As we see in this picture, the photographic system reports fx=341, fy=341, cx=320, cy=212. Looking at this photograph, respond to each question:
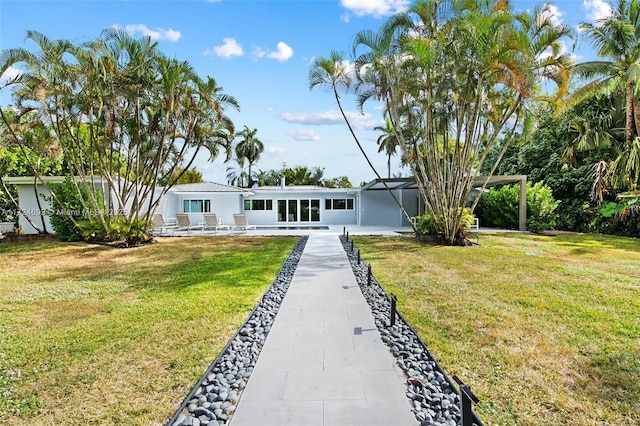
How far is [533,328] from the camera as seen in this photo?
15.2 feet

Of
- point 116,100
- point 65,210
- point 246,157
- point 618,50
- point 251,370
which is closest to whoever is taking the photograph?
point 251,370

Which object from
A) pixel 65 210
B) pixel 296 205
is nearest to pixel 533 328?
pixel 65 210

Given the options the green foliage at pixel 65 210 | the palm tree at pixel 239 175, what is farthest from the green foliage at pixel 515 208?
the palm tree at pixel 239 175

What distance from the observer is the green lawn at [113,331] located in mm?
2939

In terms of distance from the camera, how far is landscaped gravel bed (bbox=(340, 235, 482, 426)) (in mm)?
2711

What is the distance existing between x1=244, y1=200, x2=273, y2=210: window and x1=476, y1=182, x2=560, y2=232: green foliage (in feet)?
45.5

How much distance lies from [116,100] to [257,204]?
502 inches

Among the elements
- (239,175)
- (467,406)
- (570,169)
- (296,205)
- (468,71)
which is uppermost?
(468,71)

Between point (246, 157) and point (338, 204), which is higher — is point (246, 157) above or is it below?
above

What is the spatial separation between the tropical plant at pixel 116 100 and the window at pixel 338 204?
10.8 m

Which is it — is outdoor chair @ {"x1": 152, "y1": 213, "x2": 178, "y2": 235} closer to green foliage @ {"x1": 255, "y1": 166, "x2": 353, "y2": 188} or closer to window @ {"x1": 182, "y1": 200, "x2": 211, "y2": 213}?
window @ {"x1": 182, "y1": 200, "x2": 211, "y2": 213}

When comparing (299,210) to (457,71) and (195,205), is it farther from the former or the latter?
(457,71)

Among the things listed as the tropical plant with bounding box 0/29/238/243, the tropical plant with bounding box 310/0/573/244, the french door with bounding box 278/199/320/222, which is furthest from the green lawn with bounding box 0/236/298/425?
the french door with bounding box 278/199/320/222

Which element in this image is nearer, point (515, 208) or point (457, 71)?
point (457, 71)
